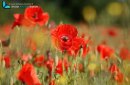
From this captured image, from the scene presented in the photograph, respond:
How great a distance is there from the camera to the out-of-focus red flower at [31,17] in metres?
1.94

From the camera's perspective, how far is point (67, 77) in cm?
184

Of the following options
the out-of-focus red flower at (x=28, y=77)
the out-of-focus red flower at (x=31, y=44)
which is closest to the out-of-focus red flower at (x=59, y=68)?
the out-of-focus red flower at (x=28, y=77)

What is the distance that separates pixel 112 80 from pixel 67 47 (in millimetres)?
190

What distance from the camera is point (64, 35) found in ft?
6.02

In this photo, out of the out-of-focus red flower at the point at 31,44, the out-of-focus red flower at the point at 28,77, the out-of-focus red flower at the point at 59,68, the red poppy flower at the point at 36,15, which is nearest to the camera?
the out-of-focus red flower at the point at 28,77

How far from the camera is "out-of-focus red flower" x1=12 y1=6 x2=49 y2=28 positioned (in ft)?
6.37

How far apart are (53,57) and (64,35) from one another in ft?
0.45

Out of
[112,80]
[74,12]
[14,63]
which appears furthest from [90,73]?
[74,12]

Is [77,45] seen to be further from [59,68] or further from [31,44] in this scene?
[31,44]

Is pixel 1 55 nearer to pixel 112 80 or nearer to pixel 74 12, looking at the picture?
pixel 112 80

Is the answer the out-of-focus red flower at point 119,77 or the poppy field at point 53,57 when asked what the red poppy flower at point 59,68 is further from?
the out-of-focus red flower at point 119,77

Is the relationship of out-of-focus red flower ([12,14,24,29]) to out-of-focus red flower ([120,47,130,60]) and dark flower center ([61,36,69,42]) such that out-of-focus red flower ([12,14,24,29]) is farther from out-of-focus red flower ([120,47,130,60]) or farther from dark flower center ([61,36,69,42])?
out-of-focus red flower ([120,47,130,60])

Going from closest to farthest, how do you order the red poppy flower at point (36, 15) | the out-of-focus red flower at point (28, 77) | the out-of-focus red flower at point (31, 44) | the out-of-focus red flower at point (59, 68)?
1. the out-of-focus red flower at point (28, 77)
2. the out-of-focus red flower at point (59, 68)
3. the red poppy flower at point (36, 15)
4. the out-of-focus red flower at point (31, 44)

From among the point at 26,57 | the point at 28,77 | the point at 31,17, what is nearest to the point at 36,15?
the point at 31,17
